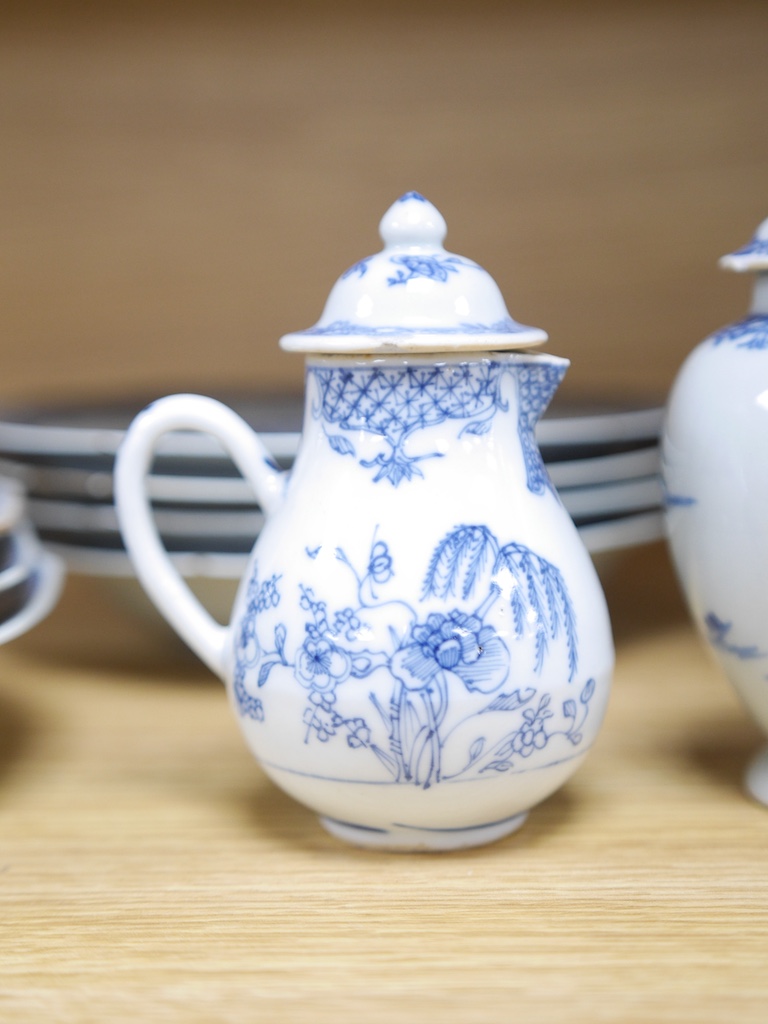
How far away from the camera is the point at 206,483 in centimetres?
72

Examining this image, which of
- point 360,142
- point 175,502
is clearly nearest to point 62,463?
point 175,502

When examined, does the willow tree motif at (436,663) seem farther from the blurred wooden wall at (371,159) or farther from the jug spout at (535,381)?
the blurred wooden wall at (371,159)

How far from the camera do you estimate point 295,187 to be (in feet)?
3.11

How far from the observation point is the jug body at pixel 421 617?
0.47 metres

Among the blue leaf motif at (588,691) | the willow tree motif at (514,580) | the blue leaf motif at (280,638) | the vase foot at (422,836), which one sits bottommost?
the vase foot at (422,836)

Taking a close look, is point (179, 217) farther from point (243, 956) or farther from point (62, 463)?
point (243, 956)

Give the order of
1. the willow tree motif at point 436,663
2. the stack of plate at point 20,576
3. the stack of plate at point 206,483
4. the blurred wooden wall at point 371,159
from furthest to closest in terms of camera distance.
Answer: the blurred wooden wall at point 371,159
the stack of plate at point 206,483
the stack of plate at point 20,576
the willow tree motif at point 436,663

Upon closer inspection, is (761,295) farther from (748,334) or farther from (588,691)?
(588,691)

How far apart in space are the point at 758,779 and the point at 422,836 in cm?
18

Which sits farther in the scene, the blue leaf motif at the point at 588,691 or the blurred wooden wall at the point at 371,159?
the blurred wooden wall at the point at 371,159

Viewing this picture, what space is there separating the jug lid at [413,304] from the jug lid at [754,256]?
0.11 m

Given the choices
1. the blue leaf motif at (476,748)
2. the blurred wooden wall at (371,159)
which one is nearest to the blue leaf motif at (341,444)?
the blue leaf motif at (476,748)

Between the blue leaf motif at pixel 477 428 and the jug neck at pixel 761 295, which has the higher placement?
the jug neck at pixel 761 295

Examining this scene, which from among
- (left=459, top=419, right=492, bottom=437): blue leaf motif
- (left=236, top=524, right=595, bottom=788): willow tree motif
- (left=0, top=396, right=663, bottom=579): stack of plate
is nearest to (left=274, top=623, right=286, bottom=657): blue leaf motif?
(left=236, top=524, right=595, bottom=788): willow tree motif
